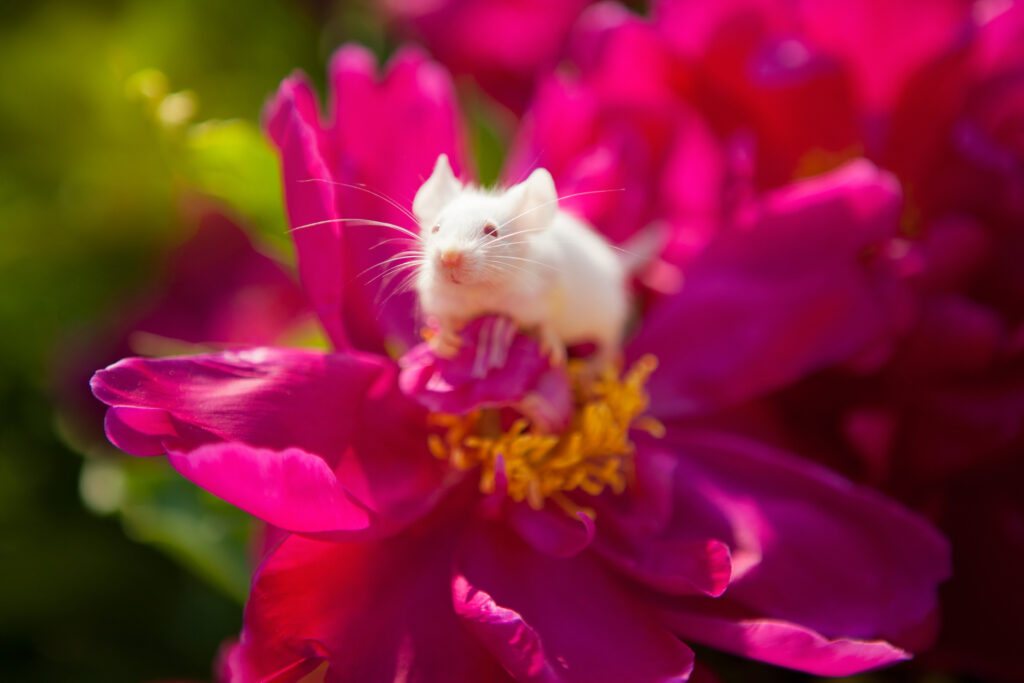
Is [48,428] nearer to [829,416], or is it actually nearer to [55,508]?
[55,508]

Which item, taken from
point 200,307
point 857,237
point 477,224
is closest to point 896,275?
point 857,237

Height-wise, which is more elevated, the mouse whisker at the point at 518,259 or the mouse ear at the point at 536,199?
the mouse ear at the point at 536,199

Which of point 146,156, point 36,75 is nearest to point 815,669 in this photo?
point 146,156

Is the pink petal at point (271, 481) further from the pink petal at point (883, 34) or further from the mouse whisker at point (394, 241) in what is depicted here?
the pink petal at point (883, 34)

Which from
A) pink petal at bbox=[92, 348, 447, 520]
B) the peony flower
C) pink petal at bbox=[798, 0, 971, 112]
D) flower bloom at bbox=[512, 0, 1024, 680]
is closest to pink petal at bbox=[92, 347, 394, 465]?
pink petal at bbox=[92, 348, 447, 520]

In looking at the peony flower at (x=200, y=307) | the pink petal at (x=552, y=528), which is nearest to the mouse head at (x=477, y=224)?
the pink petal at (x=552, y=528)

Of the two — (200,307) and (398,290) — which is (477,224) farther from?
(200,307)

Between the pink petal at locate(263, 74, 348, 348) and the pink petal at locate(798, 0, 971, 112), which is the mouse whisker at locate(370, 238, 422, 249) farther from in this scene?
the pink petal at locate(798, 0, 971, 112)
